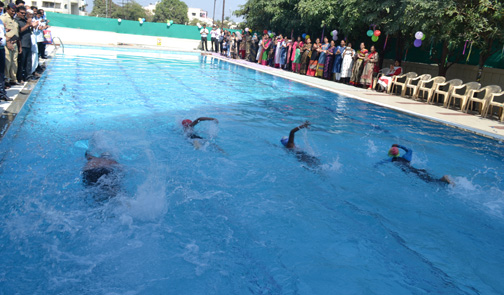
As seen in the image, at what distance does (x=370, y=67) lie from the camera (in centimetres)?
1502

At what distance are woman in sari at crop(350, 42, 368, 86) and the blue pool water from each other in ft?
23.9

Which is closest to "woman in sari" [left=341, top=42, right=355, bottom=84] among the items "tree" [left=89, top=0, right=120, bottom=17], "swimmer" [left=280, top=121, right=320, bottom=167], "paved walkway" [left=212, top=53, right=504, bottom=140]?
"paved walkway" [left=212, top=53, right=504, bottom=140]

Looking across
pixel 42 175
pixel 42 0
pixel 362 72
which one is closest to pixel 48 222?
pixel 42 175

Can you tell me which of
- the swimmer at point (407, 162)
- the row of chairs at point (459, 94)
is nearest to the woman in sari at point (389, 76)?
the row of chairs at point (459, 94)

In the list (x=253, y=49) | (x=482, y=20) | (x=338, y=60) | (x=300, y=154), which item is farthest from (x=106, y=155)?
(x=253, y=49)

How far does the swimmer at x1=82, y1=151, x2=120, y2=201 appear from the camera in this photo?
14.1 feet

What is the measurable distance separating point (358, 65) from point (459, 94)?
13.5 ft

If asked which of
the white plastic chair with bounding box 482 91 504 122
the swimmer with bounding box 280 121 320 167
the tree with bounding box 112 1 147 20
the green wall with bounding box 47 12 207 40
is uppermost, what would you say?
the tree with bounding box 112 1 147 20

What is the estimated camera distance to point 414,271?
356 centimetres

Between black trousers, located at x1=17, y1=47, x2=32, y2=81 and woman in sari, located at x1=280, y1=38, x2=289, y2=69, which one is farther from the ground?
woman in sari, located at x1=280, y1=38, x2=289, y2=69

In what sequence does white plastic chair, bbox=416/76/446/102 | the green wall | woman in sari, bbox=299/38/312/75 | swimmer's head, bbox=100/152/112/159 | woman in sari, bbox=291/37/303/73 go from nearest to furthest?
1. swimmer's head, bbox=100/152/112/159
2. white plastic chair, bbox=416/76/446/102
3. woman in sari, bbox=299/38/312/75
4. woman in sari, bbox=291/37/303/73
5. the green wall

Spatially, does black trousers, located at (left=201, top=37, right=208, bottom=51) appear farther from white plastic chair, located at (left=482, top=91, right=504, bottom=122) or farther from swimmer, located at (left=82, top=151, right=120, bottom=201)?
swimmer, located at (left=82, top=151, right=120, bottom=201)

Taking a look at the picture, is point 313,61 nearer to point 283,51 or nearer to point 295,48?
point 295,48

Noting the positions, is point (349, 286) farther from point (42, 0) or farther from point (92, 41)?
point (42, 0)
